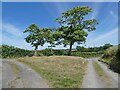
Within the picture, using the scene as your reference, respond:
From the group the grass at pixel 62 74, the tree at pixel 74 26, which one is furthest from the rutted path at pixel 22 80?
the tree at pixel 74 26

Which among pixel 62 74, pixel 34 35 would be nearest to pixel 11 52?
pixel 34 35

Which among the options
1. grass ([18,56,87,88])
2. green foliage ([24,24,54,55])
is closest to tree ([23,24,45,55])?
green foliage ([24,24,54,55])

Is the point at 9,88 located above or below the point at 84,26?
below

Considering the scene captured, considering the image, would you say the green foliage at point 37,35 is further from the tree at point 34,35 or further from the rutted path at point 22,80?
the rutted path at point 22,80

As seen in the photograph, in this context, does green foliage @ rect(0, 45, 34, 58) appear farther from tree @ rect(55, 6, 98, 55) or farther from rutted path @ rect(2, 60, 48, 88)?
rutted path @ rect(2, 60, 48, 88)

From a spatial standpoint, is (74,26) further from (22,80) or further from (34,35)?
(22,80)

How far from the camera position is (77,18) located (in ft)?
234

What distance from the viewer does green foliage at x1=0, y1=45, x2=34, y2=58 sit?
279 ft

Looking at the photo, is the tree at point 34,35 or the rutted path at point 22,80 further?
the tree at point 34,35

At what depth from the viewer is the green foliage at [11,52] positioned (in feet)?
279

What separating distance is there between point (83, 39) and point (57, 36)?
8.17 m

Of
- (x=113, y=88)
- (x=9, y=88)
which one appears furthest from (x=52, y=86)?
(x=113, y=88)

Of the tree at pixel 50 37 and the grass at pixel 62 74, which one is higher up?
the tree at pixel 50 37

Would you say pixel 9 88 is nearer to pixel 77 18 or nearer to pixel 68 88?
pixel 68 88
